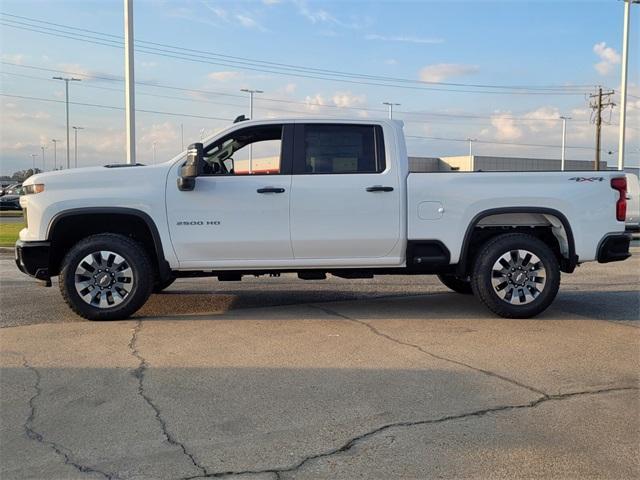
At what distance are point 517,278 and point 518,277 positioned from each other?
0.05 feet

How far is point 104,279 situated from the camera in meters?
6.46

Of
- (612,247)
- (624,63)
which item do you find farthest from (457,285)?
(624,63)

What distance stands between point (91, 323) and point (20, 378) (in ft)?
5.81

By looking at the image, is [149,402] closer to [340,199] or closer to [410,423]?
[410,423]

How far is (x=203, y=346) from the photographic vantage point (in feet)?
18.5

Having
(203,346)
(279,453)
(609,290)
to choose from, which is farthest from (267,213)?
(609,290)

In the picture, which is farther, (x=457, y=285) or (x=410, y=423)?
(x=457, y=285)

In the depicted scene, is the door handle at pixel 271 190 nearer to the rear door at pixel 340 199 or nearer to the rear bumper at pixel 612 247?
the rear door at pixel 340 199

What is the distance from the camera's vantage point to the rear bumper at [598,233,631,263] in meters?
6.76

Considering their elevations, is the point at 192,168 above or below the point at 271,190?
above

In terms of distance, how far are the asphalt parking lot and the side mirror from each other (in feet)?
4.95

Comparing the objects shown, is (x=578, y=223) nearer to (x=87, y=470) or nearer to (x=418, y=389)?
(x=418, y=389)

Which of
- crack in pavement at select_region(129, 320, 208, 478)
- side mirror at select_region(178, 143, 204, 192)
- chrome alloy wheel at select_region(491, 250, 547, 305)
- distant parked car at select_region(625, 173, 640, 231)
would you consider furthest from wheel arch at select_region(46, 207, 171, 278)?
distant parked car at select_region(625, 173, 640, 231)

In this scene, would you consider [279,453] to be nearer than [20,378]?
Yes
